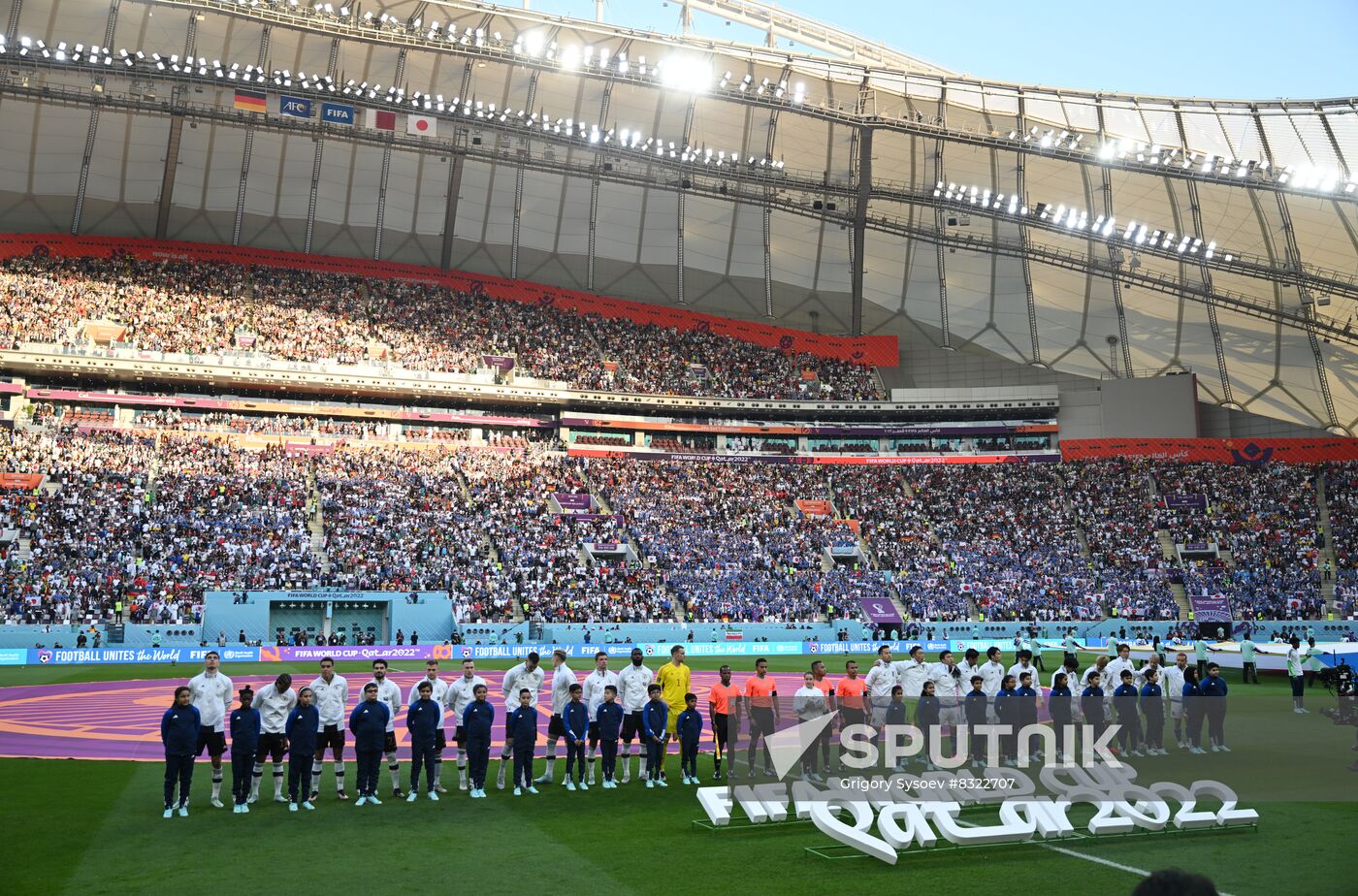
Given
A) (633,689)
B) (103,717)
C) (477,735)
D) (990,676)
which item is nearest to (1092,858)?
(990,676)

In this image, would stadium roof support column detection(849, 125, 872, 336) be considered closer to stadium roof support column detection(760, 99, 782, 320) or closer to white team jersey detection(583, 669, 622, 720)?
stadium roof support column detection(760, 99, 782, 320)

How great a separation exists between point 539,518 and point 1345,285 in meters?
38.7

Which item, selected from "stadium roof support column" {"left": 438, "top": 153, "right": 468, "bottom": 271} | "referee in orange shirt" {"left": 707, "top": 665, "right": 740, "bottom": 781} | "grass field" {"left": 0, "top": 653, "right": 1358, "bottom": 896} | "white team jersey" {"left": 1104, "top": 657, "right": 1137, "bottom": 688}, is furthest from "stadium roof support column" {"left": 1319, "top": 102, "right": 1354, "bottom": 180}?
"referee in orange shirt" {"left": 707, "top": 665, "right": 740, "bottom": 781}

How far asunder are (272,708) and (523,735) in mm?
3402

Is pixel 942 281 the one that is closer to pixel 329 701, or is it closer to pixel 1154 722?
pixel 1154 722

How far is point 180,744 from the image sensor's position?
13922 mm

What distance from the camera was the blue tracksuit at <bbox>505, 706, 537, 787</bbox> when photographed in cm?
1568

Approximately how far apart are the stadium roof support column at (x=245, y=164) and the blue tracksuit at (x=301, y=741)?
166 ft

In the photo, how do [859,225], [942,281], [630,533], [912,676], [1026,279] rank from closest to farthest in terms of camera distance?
[912,676] < [630,533] < [859,225] < [1026,279] < [942,281]

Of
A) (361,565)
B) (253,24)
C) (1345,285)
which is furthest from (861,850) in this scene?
(253,24)

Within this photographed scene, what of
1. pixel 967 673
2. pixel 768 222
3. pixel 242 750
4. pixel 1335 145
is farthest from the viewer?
pixel 768 222

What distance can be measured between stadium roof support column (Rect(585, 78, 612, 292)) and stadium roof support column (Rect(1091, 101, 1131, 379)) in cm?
2261

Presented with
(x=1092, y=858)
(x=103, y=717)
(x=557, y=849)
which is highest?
(x=1092, y=858)

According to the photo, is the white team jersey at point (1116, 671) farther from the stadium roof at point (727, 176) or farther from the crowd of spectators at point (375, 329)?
the crowd of spectators at point (375, 329)
